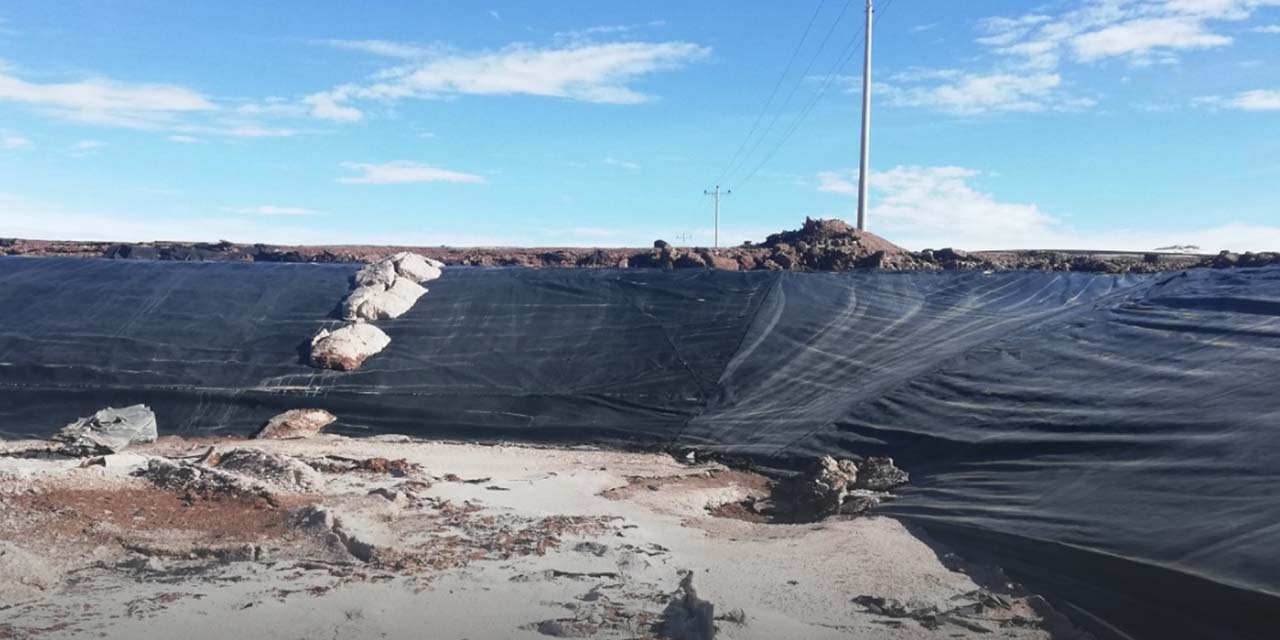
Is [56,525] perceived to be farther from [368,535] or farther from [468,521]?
[468,521]

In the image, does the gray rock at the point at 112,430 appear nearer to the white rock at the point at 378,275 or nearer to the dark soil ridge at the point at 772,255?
the white rock at the point at 378,275

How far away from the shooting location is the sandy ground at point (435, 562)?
3.69 metres

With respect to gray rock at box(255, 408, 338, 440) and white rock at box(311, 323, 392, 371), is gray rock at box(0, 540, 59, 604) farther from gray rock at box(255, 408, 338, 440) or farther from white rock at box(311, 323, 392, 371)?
white rock at box(311, 323, 392, 371)

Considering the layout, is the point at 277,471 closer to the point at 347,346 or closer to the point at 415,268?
the point at 347,346

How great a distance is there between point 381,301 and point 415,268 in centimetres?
107

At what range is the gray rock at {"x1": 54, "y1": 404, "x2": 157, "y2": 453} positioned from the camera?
697 centimetres

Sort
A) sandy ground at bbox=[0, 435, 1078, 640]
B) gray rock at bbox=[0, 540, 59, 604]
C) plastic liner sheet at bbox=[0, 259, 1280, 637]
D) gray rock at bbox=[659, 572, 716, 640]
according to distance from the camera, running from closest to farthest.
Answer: gray rock at bbox=[659, 572, 716, 640]
sandy ground at bbox=[0, 435, 1078, 640]
gray rock at bbox=[0, 540, 59, 604]
plastic liner sheet at bbox=[0, 259, 1280, 637]

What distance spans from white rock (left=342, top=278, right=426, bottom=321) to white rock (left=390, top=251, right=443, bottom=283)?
A: 38cm

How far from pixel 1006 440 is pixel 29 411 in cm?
765

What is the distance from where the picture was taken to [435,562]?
14.5 ft

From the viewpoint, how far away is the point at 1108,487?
4.64 metres

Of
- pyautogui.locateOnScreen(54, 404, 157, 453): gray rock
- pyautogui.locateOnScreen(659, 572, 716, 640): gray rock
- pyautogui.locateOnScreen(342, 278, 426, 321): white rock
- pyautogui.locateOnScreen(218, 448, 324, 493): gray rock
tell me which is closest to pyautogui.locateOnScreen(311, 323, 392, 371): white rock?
pyautogui.locateOnScreen(342, 278, 426, 321): white rock

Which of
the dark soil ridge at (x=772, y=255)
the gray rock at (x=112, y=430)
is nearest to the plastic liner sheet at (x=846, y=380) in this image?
the gray rock at (x=112, y=430)

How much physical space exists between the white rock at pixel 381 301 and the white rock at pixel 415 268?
0.38m
